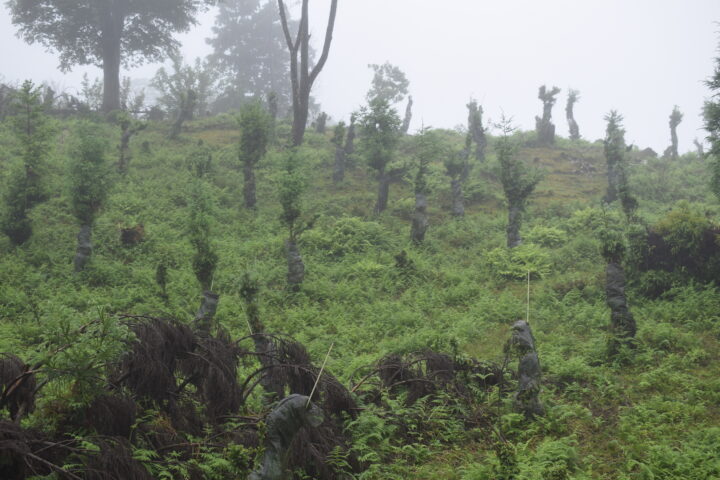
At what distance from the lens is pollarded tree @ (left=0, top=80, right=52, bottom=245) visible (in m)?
15.9

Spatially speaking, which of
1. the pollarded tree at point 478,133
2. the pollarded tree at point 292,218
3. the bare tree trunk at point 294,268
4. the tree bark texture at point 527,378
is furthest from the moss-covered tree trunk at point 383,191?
the tree bark texture at point 527,378

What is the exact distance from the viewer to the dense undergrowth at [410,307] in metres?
5.60

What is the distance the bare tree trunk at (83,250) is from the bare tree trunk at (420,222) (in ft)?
38.8

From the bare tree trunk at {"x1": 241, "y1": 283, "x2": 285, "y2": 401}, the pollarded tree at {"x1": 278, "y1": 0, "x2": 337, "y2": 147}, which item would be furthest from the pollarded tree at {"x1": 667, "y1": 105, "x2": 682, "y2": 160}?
the bare tree trunk at {"x1": 241, "y1": 283, "x2": 285, "y2": 401}

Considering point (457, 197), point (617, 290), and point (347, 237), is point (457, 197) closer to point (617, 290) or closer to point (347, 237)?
point (347, 237)

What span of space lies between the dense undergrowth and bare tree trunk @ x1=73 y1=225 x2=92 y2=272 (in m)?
0.32

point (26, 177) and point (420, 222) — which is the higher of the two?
point (26, 177)

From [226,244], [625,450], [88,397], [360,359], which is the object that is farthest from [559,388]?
[226,244]

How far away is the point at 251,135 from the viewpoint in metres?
20.9

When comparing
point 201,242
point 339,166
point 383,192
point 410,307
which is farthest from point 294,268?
point 339,166

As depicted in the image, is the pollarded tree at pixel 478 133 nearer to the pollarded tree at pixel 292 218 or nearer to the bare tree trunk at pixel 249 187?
the bare tree trunk at pixel 249 187

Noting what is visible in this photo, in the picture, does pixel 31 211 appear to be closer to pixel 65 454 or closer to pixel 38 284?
pixel 38 284

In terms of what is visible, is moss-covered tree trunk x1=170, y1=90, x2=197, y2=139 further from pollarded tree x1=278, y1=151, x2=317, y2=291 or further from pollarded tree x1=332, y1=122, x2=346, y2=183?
pollarded tree x1=278, y1=151, x2=317, y2=291

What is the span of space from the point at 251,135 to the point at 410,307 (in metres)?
11.7
